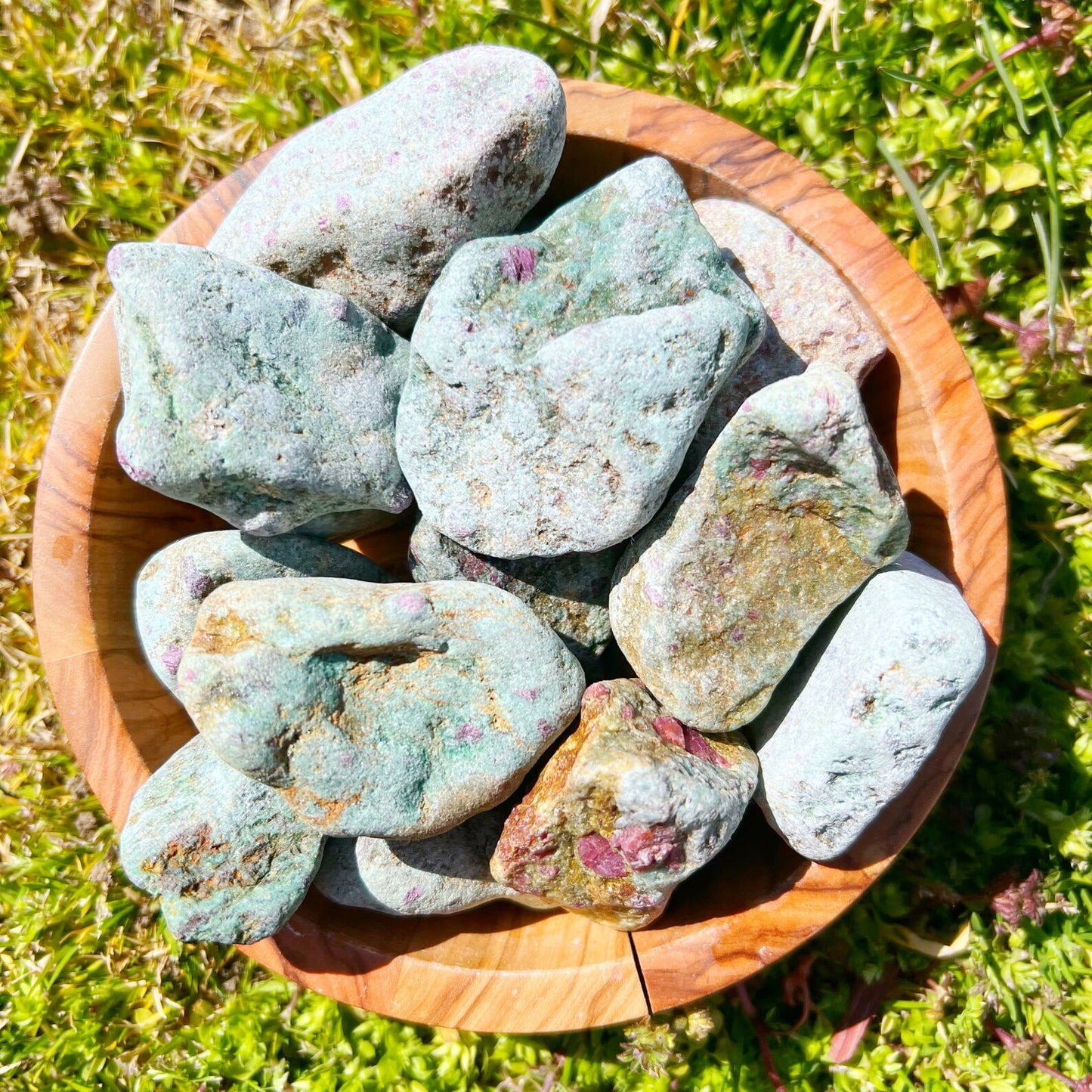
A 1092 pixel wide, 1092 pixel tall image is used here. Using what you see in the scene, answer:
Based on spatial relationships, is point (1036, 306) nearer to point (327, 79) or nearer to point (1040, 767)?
point (1040, 767)

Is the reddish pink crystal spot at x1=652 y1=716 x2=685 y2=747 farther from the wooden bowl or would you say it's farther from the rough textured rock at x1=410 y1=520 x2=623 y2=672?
the wooden bowl

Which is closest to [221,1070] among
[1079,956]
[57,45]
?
[1079,956]

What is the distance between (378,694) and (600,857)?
0.38 m

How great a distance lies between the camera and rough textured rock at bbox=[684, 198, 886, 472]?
4.63ft

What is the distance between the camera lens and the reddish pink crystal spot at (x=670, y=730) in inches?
53.4

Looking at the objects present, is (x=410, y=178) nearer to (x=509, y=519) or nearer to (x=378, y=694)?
(x=509, y=519)

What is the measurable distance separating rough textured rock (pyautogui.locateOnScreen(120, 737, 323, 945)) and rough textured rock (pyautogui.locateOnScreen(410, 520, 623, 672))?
0.41 metres

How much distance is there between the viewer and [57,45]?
6.93 ft

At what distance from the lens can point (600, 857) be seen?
1.32 meters

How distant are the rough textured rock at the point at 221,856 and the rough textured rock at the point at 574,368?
0.51 m

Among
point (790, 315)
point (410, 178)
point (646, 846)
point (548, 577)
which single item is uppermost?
point (410, 178)

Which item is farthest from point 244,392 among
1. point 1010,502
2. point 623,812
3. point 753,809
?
point 1010,502

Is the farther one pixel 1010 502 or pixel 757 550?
pixel 1010 502

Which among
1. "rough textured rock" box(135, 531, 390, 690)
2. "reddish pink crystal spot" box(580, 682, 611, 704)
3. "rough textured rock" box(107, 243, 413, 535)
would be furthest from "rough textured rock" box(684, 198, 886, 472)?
"rough textured rock" box(135, 531, 390, 690)
